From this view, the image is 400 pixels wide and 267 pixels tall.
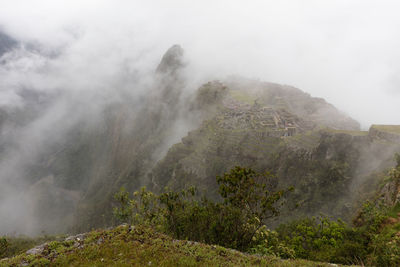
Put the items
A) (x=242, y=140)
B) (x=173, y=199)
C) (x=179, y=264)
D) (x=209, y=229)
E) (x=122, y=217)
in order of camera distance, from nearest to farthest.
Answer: (x=179, y=264), (x=209, y=229), (x=173, y=199), (x=122, y=217), (x=242, y=140)

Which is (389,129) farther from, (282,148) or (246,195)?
(246,195)

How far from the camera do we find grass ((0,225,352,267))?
15.0 metres

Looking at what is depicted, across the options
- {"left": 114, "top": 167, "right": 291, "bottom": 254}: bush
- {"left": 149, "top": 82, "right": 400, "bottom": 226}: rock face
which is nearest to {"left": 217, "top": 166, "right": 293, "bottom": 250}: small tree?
{"left": 114, "top": 167, "right": 291, "bottom": 254}: bush

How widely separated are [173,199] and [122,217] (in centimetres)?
1085

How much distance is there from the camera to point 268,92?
157875 mm

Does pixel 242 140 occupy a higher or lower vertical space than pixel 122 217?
higher

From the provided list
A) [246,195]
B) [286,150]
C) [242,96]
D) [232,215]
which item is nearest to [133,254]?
[232,215]

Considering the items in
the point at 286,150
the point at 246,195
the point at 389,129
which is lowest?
the point at 246,195

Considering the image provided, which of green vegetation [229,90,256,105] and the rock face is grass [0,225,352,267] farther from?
green vegetation [229,90,256,105]

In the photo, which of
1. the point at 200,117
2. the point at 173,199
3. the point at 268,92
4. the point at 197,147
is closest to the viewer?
the point at 173,199

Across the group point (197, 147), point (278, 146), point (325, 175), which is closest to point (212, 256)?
point (325, 175)

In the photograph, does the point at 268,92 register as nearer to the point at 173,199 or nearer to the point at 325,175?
the point at 325,175

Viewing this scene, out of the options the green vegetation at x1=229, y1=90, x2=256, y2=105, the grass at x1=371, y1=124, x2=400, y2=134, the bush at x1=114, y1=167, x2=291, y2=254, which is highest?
the green vegetation at x1=229, y1=90, x2=256, y2=105

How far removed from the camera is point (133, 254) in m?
15.7
